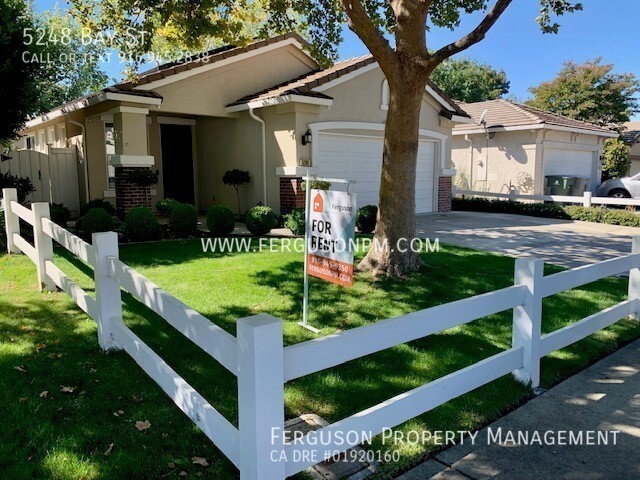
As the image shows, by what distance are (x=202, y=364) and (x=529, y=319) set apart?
9.14 ft

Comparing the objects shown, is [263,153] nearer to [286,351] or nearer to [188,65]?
[188,65]

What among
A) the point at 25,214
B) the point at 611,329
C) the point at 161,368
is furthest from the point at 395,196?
the point at 25,214

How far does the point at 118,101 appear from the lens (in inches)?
455

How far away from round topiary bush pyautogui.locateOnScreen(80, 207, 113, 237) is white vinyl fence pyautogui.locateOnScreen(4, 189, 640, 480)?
4514mm

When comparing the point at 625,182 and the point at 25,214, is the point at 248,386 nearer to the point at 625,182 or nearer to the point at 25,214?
the point at 25,214

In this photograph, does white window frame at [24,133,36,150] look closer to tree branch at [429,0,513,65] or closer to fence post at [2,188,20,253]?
fence post at [2,188,20,253]

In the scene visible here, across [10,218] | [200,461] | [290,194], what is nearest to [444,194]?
[290,194]

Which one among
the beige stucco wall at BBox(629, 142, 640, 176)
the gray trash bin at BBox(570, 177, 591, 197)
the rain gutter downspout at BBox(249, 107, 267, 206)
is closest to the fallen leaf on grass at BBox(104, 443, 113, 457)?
the rain gutter downspout at BBox(249, 107, 267, 206)

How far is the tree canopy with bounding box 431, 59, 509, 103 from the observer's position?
143 feet

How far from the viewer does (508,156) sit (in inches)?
808

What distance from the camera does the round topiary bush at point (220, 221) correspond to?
10.5 metres

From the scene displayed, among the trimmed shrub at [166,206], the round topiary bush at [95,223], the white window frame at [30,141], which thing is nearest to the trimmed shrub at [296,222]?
the trimmed shrub at [166,206]

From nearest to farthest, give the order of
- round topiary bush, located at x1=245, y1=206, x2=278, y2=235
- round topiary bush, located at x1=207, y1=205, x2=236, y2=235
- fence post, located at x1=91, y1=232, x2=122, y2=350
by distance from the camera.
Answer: fence post, located at x1=91, y1=232, x2=122, y2=350, round topiary bush, located at x1=207, y1=205, x2=236, y2=235, round topiary bush, located at x1=245, y1=206, x2=278, y2=235

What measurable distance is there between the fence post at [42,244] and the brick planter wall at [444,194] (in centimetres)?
1239
